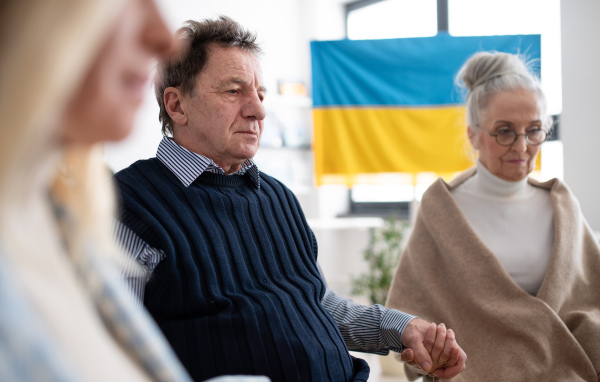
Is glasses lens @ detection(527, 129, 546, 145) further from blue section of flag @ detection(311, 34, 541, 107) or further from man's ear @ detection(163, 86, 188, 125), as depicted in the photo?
blue section of flag @ detection(311, 34, 541, 107)

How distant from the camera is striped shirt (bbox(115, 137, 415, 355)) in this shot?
126cm

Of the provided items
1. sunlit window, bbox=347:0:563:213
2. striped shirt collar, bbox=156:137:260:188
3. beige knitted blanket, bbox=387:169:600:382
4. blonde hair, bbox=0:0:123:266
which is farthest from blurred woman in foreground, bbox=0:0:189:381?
sunlit window, bbox=347:0:563:213

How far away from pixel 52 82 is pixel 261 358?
827 mm

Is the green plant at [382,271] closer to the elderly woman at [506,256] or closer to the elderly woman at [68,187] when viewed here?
the elderly woman at [506,256]

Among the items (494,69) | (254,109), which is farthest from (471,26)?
(254,109)

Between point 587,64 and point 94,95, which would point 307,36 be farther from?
point 94,95

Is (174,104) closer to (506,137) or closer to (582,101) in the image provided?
(506,137)

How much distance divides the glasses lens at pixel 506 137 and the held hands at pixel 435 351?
709mm

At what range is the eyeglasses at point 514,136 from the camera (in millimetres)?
1684

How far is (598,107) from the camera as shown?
9.29ft

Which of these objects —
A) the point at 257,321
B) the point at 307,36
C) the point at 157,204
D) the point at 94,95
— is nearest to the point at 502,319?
the point at 257,321

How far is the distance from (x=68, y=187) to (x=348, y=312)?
103 centimetres

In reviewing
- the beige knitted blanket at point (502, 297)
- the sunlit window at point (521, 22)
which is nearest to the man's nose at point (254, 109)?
the beige knitted blanket at point (502, 297)

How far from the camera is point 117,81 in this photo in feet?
1.50
